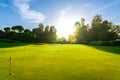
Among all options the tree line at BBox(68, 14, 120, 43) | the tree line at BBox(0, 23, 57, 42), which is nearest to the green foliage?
the tree line at BBox(68, 14, 120, 43)

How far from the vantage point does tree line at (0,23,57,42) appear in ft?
374

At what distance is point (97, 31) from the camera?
120m

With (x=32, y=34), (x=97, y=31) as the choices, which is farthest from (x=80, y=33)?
(x=32, y=34)

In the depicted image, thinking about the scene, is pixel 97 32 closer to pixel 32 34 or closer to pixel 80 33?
pixel 80 33

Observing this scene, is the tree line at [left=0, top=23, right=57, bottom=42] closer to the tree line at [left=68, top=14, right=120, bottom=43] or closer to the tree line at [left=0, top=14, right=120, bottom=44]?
the tree line at [left=0, top=14, right=120, bottom=44]

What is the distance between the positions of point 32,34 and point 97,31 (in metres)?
43.7

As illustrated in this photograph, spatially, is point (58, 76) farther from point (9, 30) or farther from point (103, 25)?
point (9, 30)

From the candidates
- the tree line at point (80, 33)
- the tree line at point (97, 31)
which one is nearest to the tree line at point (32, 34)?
the tree line at point (80, 33)

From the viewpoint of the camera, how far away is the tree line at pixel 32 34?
113875 mm

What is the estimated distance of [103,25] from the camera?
121750 millimetres

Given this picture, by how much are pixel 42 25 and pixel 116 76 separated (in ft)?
421

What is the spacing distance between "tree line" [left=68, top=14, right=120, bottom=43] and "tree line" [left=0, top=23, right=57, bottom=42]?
17427 mm

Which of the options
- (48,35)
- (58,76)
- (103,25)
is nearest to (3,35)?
(48,35)

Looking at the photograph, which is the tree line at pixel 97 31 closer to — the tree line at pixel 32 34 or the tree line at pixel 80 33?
the tree line at pixel 80 33
